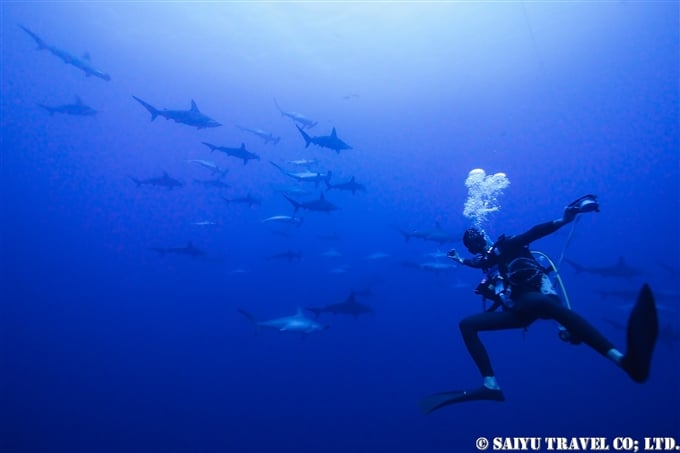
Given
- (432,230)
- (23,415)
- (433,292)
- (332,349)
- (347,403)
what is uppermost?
→ (432,230)

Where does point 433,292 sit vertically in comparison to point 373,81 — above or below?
below

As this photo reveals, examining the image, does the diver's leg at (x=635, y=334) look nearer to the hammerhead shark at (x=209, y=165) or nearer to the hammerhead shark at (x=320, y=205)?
the hammerhead shark at (x=320, y=205)

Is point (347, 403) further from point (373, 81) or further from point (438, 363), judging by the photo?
point (373, 81)

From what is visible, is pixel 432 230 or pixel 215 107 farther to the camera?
pixel 215 107

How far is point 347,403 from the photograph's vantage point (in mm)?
19984

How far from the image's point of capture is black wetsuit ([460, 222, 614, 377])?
422 cm

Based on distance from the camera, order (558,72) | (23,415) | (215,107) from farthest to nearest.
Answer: (215,107)
(558,72)
(23,415)

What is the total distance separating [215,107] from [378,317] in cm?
4367

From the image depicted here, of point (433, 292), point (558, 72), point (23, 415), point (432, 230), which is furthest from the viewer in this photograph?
point (558, 72)

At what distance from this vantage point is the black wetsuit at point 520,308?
4223mm

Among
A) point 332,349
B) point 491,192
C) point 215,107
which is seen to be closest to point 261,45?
point 215,107

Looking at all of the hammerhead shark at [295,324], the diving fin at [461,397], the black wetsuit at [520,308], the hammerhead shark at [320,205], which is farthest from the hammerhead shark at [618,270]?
the diving fin at [461,397]

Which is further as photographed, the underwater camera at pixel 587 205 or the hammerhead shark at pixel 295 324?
the hammerhead shark at pixel 295 324

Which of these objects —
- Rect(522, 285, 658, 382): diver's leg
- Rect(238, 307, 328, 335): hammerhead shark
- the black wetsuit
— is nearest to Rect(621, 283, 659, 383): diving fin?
Rect(522, 285, 658, 382): diver's leg
